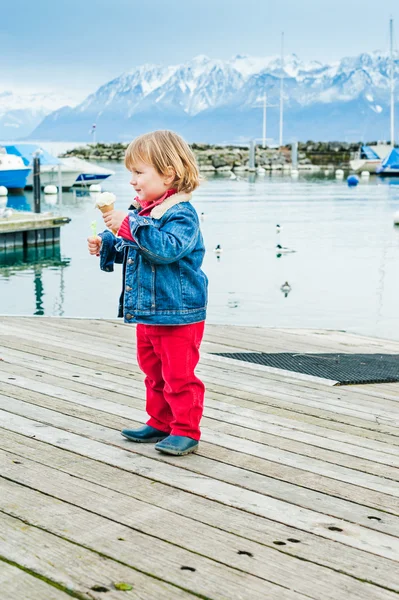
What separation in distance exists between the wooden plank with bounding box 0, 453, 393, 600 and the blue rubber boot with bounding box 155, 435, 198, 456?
42cm

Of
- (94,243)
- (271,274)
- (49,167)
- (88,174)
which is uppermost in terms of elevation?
(49,167)

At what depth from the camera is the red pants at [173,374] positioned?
3281mm

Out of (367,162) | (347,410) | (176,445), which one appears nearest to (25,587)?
(176,445)

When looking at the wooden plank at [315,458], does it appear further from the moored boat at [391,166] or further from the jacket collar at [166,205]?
the moored boat at [391,166]

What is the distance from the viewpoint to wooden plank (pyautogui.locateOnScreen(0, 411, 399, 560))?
266 cm

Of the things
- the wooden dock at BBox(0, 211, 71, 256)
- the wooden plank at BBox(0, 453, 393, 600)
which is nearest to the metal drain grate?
the wooden plank at BBox(0, 453, 393, 600)

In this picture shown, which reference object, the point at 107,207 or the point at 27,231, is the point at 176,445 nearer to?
→ the point at 107,207

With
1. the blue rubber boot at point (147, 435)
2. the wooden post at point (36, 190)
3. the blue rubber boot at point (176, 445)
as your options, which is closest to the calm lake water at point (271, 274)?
the wooden post at point (36, 190)

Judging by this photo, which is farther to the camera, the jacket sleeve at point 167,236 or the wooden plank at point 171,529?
the jacket sleeve at point 167,236

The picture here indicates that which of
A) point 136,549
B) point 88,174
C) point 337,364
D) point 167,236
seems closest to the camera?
point 136,549

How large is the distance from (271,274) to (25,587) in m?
17.8

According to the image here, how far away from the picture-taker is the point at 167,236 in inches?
121

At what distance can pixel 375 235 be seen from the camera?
28953 millimetres

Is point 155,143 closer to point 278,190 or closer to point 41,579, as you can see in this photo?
point 41,579
